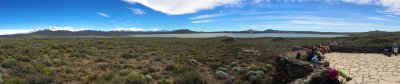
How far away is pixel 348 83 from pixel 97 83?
29.2 ft

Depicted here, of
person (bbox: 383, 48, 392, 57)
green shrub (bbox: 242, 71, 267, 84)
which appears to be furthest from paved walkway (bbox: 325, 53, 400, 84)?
green shrub (bbox: 242, 71, 267, 84)

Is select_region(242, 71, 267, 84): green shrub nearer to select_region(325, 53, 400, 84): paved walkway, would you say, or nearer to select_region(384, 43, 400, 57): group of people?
select_region(325, 53, 400, 84): paved walkway

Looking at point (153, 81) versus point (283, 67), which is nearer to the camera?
point (283, 67)

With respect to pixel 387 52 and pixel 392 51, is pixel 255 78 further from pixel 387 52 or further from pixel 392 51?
pixel 392 51

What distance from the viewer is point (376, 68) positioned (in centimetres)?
958

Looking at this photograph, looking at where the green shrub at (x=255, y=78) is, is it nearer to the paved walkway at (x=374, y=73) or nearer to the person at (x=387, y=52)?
the paved walkway at (x=374, y=73)

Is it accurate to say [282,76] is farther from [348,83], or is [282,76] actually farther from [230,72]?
[230,72]

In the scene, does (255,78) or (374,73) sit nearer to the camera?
(374,73)

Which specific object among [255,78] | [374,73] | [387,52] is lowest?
[255,78]

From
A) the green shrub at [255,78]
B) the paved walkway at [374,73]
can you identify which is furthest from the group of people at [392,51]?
the green shrub at [255,78]

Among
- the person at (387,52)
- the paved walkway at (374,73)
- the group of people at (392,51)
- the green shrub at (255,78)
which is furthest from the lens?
the green shrub at (255,78)

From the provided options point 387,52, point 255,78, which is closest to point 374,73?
point 387,52

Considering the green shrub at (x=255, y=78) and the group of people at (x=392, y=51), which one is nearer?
the group of people at (x=392, y=51)

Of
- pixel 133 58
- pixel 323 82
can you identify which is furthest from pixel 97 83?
pixel 133 58
